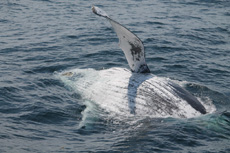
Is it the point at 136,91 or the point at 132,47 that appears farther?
the point at 132,47

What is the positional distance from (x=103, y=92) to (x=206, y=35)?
9529 mm

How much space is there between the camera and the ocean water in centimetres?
747

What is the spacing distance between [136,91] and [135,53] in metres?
1.05

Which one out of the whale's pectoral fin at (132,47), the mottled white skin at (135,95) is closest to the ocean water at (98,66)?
the mottled white skin at (135,95)

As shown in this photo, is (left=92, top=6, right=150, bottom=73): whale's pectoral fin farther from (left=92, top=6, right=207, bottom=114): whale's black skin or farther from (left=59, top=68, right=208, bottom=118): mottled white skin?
(left=59, top=68, right=208, bottom=118): mottled white skin

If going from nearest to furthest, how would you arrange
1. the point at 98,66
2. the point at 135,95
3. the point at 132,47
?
the point at 135,95 → the point at 132,47 → the point at 98,66

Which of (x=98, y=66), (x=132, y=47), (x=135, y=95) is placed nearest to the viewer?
(x=135, y=95)

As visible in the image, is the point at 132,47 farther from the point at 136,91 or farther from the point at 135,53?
the point at 136,91

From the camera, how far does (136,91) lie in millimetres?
8922

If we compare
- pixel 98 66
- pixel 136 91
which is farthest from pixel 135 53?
pixel 98 66

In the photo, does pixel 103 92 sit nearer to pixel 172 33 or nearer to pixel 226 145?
pixel 226 145

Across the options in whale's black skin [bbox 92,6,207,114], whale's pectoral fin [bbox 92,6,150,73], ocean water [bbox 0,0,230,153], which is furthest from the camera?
whale's pectoral fin [bbox 92,6,150,73]

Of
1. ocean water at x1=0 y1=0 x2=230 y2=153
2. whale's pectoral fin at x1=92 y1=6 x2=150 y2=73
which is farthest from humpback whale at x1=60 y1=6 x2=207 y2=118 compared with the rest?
ocean water at x1=0 y1=0 x2=230 y2=153

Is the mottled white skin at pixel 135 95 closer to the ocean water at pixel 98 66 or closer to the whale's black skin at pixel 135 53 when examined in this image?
the whale's black skin at pixel 135 53
